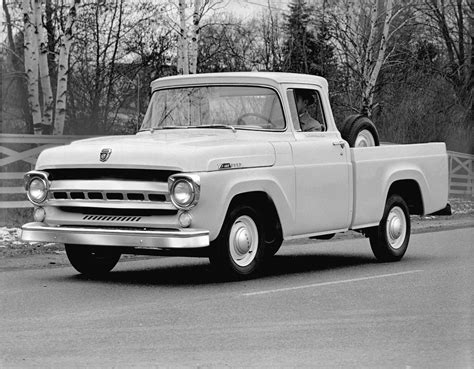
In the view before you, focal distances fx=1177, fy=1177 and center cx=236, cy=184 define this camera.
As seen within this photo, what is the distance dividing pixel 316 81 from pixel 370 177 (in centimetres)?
115

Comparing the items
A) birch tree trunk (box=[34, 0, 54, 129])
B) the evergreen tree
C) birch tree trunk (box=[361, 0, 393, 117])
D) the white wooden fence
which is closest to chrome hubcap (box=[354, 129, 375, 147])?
the white wooden fence

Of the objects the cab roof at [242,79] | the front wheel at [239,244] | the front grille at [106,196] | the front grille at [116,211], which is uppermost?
the cab roof at [242,79]

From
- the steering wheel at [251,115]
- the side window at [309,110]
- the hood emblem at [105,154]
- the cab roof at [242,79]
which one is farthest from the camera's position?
the side window at [309,110]

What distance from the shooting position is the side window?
11688mm

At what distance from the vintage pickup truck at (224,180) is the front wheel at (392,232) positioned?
0.05 ft

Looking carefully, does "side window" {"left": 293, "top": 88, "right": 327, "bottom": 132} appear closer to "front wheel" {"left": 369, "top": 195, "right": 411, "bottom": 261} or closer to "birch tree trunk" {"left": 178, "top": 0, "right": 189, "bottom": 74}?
"front wheel" {"left": 369, "top": 195, "right": 411, "bottom": 261}

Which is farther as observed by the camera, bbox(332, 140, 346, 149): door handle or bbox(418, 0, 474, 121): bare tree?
bbox(418, 0, 474, 121): bare tree

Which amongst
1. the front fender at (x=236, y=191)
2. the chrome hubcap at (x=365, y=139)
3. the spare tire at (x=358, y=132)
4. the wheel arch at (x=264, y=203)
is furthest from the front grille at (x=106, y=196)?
the chrome hubcap at (x=365, y=139)

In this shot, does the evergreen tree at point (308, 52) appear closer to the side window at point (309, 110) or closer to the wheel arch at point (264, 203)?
the side window at point (309, 110)

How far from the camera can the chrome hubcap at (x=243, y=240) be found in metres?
10.4

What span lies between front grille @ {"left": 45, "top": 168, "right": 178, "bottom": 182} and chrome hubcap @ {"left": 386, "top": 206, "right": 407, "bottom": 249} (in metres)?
3.61

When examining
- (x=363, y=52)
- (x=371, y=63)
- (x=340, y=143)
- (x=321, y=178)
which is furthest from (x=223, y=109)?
(x=363, y=52)

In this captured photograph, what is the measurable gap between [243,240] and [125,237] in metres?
1.13

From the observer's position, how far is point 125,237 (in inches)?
390
